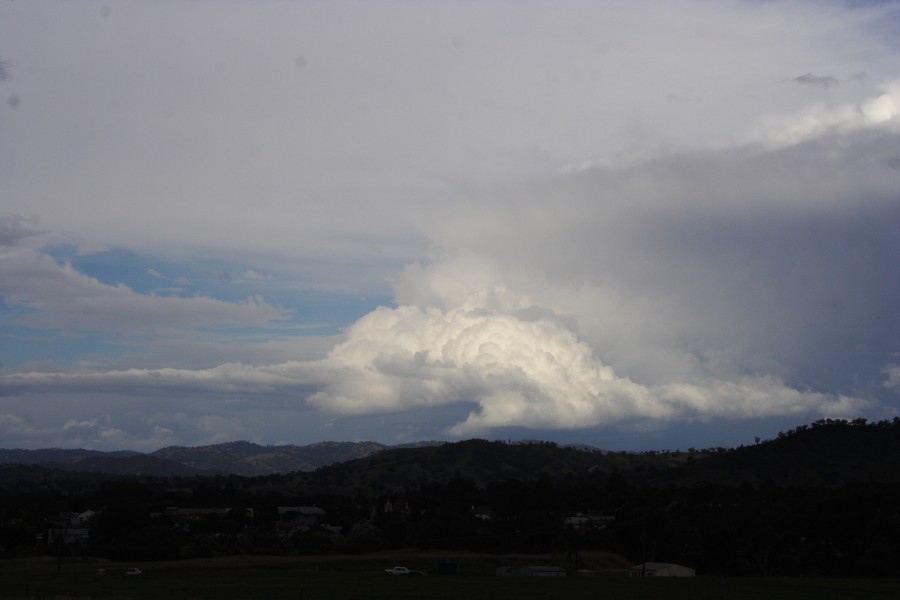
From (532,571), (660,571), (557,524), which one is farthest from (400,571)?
(557,524)

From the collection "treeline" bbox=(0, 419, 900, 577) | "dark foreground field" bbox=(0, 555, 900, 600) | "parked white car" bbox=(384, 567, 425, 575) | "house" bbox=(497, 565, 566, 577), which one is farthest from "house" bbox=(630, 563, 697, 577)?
"parked white car" bbox=(384, 567, 425, 575)

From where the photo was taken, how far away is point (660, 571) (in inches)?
3280

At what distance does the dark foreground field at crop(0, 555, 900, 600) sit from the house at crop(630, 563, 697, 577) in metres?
6.43

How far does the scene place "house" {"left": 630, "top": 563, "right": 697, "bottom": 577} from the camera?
Result: 3228 inches

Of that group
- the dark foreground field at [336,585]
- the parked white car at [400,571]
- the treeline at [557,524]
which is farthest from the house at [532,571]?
the parked white car at [400,571]

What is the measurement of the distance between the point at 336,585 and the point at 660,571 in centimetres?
3300

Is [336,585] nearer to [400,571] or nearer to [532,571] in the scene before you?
[400,571]

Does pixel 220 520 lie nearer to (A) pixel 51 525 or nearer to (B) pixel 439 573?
(A) pixel 51 525

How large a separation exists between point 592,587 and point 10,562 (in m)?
49.6

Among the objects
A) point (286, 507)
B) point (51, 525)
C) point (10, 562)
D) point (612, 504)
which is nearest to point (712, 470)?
point (612, 504)

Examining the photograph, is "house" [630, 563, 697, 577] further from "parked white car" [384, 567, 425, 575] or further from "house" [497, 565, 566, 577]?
"parked white car" [384, 567, 425, 575]

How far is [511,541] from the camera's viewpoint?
345ft

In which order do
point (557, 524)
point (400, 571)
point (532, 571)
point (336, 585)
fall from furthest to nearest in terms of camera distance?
point (557, 524)
point (532, 571)
point (400, 571)
point (336, 585)

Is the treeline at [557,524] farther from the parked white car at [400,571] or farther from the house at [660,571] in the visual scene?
the parked white car at [400,571]
